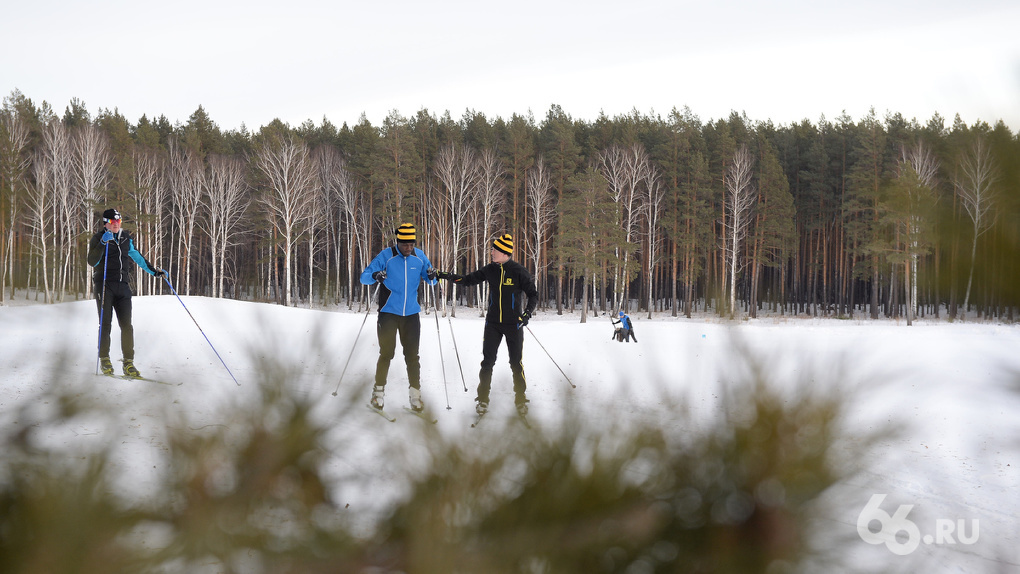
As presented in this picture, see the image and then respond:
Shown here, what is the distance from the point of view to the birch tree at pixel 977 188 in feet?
3.12

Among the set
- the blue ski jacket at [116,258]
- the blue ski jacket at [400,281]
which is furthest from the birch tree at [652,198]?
the blue ski jacket at [116,258]

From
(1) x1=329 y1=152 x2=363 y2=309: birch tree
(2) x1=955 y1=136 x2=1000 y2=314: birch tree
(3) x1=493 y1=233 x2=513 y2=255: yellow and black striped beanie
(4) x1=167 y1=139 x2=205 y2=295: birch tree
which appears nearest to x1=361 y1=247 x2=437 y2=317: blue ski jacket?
(3) x1=493 y1=233 x2=513 y2=255: yellow and black striped beanie

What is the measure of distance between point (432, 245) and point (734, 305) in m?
42.4

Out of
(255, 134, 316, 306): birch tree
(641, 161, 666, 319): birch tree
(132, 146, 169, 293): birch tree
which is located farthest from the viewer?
Result: (641, 161, 666, 319): birch tree

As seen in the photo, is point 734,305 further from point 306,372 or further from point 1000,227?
point 306,372

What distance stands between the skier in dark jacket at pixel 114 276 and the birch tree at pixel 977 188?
7761 millimetres

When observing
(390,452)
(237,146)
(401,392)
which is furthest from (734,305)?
(237,146)

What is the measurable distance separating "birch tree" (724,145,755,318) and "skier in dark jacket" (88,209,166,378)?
1270 inches

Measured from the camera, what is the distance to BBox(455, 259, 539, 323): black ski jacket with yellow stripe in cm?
665

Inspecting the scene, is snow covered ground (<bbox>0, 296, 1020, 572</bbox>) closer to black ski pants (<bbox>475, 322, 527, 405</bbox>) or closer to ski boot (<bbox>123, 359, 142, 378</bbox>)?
black ski pants (<bbox>475, 322, 527, 405</bbox>)

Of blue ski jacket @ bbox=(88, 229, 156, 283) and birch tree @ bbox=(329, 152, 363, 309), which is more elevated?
birch tree @ bbox=(329, 152, 363, 309)

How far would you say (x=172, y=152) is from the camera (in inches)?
1695

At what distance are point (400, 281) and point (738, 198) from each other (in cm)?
3604

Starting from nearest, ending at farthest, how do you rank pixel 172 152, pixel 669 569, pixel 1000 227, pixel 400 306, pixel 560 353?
pixel 1000 227 < pixel 669 569 < pixel 400 306 < pixel 560 353 < pixel 172 152
